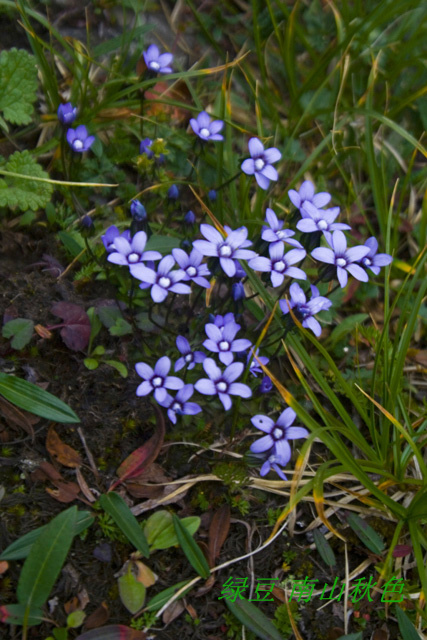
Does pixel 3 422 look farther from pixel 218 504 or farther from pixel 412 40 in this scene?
pixel 412 40

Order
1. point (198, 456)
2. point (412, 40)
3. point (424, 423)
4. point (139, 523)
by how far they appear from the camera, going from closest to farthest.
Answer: point (139, 523)
point (198, 456)
point (424, 423)
point (412, 40)

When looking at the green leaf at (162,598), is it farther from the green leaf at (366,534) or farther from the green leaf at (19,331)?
the green leaf at (19,331)

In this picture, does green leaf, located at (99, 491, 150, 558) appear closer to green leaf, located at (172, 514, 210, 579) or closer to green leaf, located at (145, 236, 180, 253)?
green leaf, located at (172, 514, 210, 579)

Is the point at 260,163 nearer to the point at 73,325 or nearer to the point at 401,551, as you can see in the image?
the point at 73,325

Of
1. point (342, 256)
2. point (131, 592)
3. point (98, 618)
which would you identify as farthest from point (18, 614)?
point (342, 256)

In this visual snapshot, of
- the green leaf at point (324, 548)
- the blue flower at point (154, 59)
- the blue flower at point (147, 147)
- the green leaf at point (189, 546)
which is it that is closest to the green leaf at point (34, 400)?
the green leaf at point (189, 546)

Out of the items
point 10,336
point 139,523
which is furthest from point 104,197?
point 139,523
